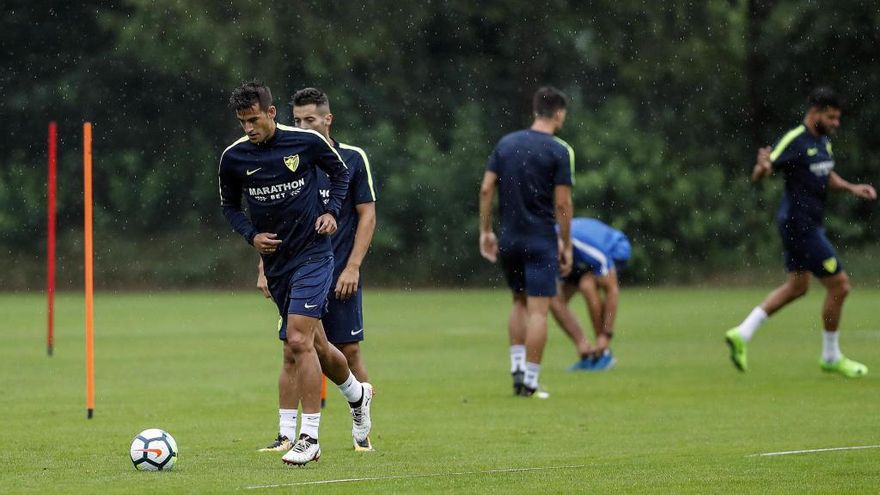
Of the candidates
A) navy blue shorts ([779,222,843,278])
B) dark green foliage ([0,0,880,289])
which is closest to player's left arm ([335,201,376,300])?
navy blue shorts ([779,222,843,278])

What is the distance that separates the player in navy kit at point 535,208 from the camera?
12555mm

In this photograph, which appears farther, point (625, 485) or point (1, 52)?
point (1, 52)

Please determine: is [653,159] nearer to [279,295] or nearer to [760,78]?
[760,78]

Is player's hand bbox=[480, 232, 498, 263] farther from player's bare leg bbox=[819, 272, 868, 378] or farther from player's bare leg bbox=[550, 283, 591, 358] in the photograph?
player's bare leg bbox=[819, 272, 868, 378]

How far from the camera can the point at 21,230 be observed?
37.0 m

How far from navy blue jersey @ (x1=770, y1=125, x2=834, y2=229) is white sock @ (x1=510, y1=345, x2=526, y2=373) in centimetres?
285

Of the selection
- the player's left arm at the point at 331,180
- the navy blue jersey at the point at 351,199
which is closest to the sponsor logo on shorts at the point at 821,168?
the navy blue jersey at the point at 351,199

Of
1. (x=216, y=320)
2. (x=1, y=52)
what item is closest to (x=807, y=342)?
(x=216, y=320)

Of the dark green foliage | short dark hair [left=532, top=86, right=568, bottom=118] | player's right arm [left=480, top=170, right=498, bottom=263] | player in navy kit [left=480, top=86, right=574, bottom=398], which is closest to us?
player in navy kit [left=480, top=86, right=574, bottom=398]

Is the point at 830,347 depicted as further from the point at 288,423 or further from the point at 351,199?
the point at 288,423

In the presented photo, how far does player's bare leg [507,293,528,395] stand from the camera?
12.7 metres

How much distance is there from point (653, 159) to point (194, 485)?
29.3 m

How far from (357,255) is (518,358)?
411cm

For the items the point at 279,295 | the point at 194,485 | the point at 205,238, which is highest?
the point at 279,295
